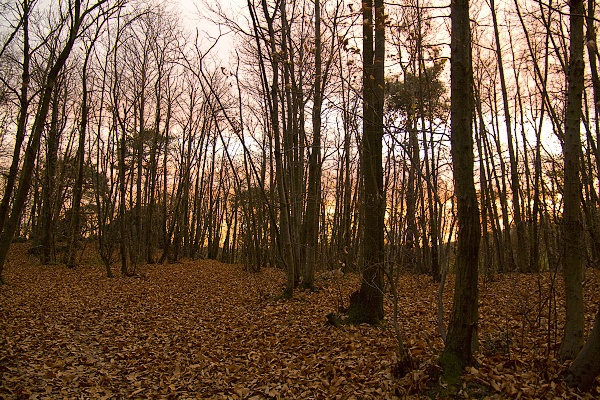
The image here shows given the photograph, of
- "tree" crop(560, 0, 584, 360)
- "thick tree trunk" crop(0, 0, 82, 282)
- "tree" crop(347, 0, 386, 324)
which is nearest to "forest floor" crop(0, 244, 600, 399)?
"tree" crop(560, 0, 584, 360)

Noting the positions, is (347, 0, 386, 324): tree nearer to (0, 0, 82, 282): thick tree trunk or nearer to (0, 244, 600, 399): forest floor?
(0, 244, 600, 399): forest floor

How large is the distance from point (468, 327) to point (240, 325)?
5044 millimetres

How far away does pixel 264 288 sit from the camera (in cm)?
1275

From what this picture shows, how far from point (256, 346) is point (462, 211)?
4.14 m

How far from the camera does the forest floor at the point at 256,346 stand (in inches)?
181

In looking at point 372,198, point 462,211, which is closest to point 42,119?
point 372,198

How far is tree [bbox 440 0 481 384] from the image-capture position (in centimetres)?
414

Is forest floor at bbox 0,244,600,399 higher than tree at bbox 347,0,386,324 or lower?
lower

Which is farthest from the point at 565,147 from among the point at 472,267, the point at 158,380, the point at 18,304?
the point at 18,304

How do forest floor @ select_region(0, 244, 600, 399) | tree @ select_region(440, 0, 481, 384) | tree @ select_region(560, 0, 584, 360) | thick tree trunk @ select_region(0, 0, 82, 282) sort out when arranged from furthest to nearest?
thick tree trunk @ select_region(0, 0, 82, 282), forest floor @ select_region(0, 244, 600, 399), tree @ select_region(560, 0, 584, 360), tree @ select_region(440, 0, 481, 384)

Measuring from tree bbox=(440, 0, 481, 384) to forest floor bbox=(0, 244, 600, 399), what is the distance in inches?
10.4

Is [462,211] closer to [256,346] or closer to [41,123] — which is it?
[256,346]

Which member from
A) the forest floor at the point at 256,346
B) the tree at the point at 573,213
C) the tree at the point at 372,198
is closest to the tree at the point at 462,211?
the forest floor at the point at 256,346

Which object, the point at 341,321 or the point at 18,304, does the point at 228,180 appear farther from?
the point at 341,321
